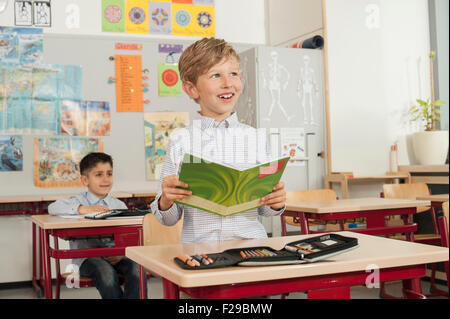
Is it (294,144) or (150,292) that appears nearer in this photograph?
(150,292)

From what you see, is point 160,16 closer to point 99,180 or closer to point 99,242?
point 99,180

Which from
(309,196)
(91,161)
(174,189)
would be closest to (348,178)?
(309,196)

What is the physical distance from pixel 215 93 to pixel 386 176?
3389 millimetres

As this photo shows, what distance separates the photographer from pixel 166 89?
16.0 feet

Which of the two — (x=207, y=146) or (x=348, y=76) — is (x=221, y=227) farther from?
(x=348, y=76)

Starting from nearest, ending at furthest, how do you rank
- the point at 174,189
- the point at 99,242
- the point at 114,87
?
1. the point at 174,189
2. the point at 99,242
3. the point at 114,87

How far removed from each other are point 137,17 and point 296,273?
420cm

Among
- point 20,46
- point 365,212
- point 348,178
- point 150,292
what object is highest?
point 20,46

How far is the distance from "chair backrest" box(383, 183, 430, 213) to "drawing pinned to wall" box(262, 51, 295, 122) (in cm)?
121

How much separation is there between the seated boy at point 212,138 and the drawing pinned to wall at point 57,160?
3.05 metres

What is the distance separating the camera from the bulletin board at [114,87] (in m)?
4.61

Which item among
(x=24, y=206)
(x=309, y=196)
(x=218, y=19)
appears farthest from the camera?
(x=218, y=19)

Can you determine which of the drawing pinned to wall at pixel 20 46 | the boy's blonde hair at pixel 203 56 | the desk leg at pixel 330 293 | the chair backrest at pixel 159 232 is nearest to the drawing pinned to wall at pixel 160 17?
the drawing pinned to wall at pixel 20 46

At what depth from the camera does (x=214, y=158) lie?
5.35ft
